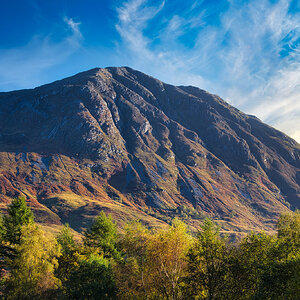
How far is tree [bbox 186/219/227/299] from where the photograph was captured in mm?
23547

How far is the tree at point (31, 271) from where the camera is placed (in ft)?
107

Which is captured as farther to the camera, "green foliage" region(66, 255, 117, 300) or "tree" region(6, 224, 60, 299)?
"tree" region(6, 224, 60, 299)

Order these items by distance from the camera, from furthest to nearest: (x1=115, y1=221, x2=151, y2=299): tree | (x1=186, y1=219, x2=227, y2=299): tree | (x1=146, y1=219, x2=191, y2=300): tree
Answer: (x1=115, y1=221, x2=151, y2=299): tree < (x1=146, y1=219, x2=191, y2=300): tree < (x1=186, y1=219, x2=227, y2=299): tree

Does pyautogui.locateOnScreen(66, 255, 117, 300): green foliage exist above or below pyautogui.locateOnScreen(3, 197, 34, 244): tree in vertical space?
below

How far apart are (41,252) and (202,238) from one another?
26.2m

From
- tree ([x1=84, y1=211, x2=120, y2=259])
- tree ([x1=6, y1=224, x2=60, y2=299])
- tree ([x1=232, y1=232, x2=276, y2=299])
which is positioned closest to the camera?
tree ([x1=232, y1=232, x2=276, y2=299])

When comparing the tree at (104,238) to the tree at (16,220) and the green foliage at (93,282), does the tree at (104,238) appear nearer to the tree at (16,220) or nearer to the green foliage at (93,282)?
the tree at (16,220)

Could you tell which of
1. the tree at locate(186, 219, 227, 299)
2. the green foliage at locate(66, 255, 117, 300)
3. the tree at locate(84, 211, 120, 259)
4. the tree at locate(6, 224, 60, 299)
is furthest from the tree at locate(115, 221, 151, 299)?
the tree at locate(84, 211, 120, 259)

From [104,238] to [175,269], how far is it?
25.4m

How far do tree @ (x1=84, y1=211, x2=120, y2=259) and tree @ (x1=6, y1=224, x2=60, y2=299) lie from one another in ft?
34.3

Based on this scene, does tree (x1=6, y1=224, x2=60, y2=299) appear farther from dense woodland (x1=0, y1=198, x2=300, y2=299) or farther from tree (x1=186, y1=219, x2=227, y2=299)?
tree (x1=186, y1=219, x2=227, y2=299)

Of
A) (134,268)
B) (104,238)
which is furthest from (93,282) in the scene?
(104,238)

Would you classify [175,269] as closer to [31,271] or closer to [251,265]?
[251,265]

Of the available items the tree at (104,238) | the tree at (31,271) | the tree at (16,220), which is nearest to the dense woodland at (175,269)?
the tree at (31,271)
